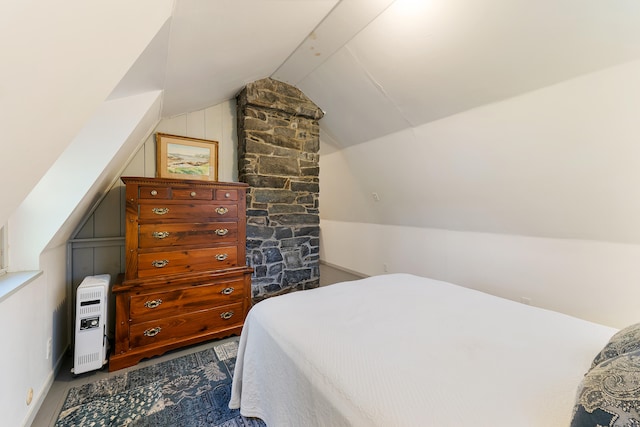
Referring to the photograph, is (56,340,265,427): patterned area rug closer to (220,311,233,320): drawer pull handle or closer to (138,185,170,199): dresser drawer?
(220,311,233,320): drawer pull handle

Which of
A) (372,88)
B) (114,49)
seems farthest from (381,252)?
(114,49)

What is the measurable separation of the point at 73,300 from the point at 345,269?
11.9ft

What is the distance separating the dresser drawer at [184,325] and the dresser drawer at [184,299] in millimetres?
51

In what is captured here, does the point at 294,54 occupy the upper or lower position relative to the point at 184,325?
upper

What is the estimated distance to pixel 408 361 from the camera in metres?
1.02

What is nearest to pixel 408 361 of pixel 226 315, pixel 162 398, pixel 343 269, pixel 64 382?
pixel 162 398

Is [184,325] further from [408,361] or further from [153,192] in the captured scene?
[408,361]

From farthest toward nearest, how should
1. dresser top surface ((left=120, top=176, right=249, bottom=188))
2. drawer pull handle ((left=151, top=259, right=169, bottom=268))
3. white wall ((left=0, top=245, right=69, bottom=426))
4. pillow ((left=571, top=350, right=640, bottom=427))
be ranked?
1. drawer pull handle ((left=151, top=259, right=169, bottom=268))
2. dresser top surface ((left=120, top=176, right=249, bottom=188))
3. white wall ((left=0, top=245, right=69, bottom=426))
4. pillow ((left=571, top=350, right=640, bottom=427))

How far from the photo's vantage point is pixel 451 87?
221cm

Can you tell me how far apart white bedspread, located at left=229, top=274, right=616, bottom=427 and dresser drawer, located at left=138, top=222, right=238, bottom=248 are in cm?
122

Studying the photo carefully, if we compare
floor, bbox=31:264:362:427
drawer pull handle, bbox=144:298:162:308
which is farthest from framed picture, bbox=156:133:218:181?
floor, bbox=31:264:362:427

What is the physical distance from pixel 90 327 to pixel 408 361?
7.69 ft

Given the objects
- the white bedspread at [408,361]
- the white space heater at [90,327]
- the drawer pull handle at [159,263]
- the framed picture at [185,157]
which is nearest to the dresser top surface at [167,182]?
the framed picture at [185,157]

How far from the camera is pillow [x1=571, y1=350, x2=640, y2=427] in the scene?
Answer: 1.83 ft
